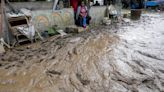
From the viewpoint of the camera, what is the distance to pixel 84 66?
Result: 5.04 metres

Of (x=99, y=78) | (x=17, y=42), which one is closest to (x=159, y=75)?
(x=99, y=78)

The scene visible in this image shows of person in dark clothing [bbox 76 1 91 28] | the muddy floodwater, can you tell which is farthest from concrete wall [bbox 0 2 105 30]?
the muddy floodwater

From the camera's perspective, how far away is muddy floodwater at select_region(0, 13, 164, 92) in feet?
13.0

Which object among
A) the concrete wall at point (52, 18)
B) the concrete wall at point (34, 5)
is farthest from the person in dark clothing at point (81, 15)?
the concrete wall at point (34, 5)

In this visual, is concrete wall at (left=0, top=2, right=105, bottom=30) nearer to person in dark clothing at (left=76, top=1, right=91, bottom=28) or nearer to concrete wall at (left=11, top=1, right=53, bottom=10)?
concrete wall at (left=11, top=1, right=53, bottom=10)

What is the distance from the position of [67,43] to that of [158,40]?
3.39 m

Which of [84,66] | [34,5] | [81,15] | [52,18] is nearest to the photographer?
[84,66]

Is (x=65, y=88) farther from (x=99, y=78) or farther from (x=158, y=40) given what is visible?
(x=158, y=40)

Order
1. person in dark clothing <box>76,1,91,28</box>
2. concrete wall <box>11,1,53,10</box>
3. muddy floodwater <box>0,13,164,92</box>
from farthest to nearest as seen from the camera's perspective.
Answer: person in dark clothing <box>76,1,91,28</box> → concrete wall <box>11,1,53,10</box> → muddy floodwater <box>0,13,164,92</box>

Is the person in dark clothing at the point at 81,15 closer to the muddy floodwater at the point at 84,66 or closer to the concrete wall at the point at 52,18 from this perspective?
the concrete wall at the point at 52,18

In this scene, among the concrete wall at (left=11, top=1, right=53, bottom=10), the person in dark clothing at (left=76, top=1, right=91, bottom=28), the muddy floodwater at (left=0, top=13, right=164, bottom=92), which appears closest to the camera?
the muddy floodwater at (left=0, top=13, right=164, bottom=92)

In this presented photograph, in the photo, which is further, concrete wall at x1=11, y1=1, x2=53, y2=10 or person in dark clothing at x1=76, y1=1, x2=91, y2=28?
person in dark clothing at x1=76, y1=1, x2=91, y2=28

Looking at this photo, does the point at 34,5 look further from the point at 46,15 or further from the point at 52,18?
the point at 52,18

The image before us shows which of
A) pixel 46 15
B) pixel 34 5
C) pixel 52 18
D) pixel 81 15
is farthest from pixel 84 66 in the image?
pixel 81 15
